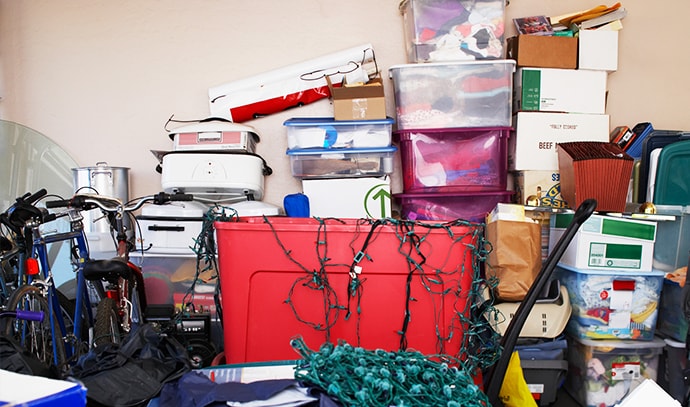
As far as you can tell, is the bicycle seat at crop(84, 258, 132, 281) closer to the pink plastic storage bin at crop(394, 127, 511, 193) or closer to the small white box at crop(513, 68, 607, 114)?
the pink plastic storage bin at crop(394, 127, 511, 193)

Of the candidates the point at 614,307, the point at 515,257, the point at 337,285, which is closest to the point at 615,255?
the point at 614,307

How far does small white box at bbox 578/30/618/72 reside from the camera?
2562mm

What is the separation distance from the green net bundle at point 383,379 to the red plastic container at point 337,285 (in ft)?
1.63

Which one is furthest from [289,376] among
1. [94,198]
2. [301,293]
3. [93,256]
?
[93,256]

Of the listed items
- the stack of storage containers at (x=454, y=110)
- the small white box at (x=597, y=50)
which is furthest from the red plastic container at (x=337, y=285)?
the small white box at (x=597, y=50)

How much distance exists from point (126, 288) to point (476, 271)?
1.41 meters

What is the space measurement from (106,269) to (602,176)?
2288 millimetres

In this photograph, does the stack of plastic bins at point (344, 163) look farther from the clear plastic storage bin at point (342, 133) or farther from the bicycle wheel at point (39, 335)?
the bicycle wheel at point (39, 335)

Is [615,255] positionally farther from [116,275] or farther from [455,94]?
[116,275]

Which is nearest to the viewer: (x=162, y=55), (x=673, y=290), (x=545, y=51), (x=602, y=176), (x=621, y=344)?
(x=621, y=344)

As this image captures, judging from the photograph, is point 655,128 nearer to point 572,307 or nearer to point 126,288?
point 572,307

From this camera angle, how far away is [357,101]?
2414mm

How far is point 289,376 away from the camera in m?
1.14

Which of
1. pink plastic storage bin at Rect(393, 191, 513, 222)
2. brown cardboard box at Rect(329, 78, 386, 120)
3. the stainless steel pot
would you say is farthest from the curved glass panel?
pink plastic storage bin at Rect(393, 191, 513, 222)
